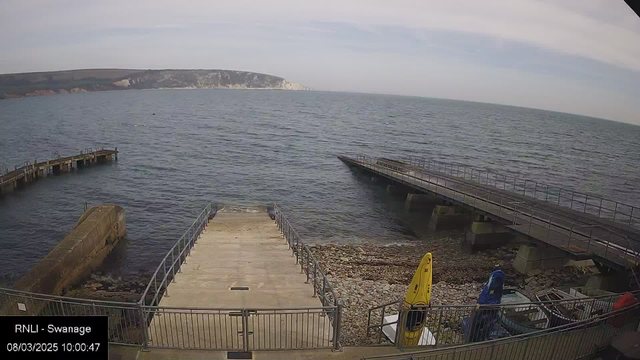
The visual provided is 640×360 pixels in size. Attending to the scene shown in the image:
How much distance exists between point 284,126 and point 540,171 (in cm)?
6066

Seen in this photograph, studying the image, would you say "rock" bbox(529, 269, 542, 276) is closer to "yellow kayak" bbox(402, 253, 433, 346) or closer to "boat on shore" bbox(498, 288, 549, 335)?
"boat on shore" bbox(498, 288, 549, 335)

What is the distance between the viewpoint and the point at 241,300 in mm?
11336

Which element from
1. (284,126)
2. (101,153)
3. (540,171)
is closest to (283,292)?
(101,153)

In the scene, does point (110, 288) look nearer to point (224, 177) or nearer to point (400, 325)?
point (400, 325)

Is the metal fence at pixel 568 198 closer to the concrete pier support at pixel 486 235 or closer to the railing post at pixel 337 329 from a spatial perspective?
the concrete pier support at pixel 486 235

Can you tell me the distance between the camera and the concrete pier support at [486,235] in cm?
2372

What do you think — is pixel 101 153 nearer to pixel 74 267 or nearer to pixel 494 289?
pixel 74 267

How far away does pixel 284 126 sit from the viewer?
99.4 metres

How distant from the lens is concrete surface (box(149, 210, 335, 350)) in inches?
355

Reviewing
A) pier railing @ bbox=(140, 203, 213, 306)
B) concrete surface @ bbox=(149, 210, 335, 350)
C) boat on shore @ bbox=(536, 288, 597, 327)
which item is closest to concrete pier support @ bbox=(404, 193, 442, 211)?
concrete surface @ bbox=(149, 210, 335, 350)

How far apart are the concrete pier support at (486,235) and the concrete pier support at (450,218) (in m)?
4.12

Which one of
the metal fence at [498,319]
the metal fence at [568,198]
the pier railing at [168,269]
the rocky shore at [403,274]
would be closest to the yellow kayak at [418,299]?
the metal fence at [498,319]

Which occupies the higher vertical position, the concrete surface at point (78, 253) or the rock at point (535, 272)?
the rock at point (535, 272)
